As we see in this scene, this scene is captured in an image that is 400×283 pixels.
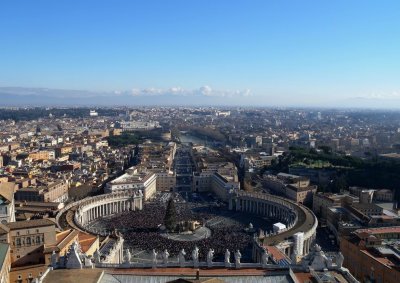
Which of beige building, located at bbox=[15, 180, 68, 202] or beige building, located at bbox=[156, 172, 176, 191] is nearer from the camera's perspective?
beige building, located at bbox=[15, 180, 68, 202]

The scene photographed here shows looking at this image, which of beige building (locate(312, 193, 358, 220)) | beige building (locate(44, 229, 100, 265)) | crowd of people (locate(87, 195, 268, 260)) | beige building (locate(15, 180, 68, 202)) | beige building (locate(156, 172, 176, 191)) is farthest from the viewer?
beige building (locate(156, 172, 176, 191))

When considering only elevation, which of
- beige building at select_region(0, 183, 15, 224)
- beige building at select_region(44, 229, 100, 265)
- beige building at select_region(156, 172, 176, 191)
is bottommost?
beige building at select_region(156, 172, 176, 191)

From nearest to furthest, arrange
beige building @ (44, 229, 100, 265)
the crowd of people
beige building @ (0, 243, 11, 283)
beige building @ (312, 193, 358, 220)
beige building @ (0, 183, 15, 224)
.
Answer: beige building @ (0, 243, 11, 283) → beige building @ (44, 229, 100, 265) → beige building @ (0, 183, 15, 224) → the crowd of people → beige building @ (312, 193, 358, 220)

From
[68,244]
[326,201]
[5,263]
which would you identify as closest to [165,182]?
[326,201]

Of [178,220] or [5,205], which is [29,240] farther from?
[178,220]

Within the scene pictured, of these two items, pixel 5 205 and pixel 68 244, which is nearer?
pixel 68 244

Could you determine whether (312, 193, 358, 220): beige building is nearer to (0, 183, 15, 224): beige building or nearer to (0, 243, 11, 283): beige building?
(0, 183, 15, 224): beige building

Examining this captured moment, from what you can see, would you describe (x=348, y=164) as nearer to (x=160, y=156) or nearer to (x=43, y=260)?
(x=160, y=156)

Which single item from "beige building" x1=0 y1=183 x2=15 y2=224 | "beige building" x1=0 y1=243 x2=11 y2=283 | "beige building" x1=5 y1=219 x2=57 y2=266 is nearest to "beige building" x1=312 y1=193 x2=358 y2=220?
"beige building" x1=5 y1=219 x2=57 y2=266
